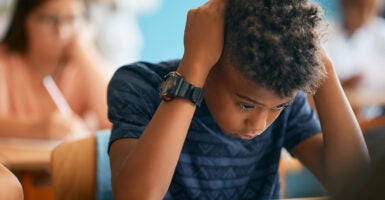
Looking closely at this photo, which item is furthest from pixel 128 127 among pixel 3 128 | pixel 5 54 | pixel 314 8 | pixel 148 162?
pixel 5 54

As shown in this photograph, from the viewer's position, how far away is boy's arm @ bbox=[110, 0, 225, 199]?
85 cm

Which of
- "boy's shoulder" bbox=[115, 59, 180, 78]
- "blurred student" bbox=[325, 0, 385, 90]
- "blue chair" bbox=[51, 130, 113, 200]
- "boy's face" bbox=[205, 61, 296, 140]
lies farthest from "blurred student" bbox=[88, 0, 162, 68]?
"boy's face" bbox=[205, 61, 296, 140]

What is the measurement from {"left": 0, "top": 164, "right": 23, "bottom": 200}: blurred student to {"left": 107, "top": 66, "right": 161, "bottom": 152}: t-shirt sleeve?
0.79 feet

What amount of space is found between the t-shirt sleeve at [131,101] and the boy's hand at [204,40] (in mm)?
124

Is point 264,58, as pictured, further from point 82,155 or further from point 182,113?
point 82,155

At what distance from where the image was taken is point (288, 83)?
825 millimetres

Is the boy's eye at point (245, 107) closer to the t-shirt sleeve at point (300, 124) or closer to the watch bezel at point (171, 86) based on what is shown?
the watch bezel at point (171, 86)

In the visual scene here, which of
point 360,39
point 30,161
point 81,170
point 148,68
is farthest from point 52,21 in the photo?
point 360,39

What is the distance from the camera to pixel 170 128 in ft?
2.80

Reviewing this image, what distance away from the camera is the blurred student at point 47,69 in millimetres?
2301

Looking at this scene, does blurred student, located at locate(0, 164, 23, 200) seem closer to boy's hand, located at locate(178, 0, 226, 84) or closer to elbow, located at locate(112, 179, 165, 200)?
elbow, located at locate(112, 179, 165, 200)

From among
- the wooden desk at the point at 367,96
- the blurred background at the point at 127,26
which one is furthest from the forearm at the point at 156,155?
the blurred background at the point at 127,26

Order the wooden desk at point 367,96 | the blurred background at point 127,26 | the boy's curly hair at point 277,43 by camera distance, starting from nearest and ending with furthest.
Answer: the boy's curly hair at point 277,43, the wooden desk at point 367,96, the blurred background at point 127,26

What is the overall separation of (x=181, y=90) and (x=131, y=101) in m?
0.13
